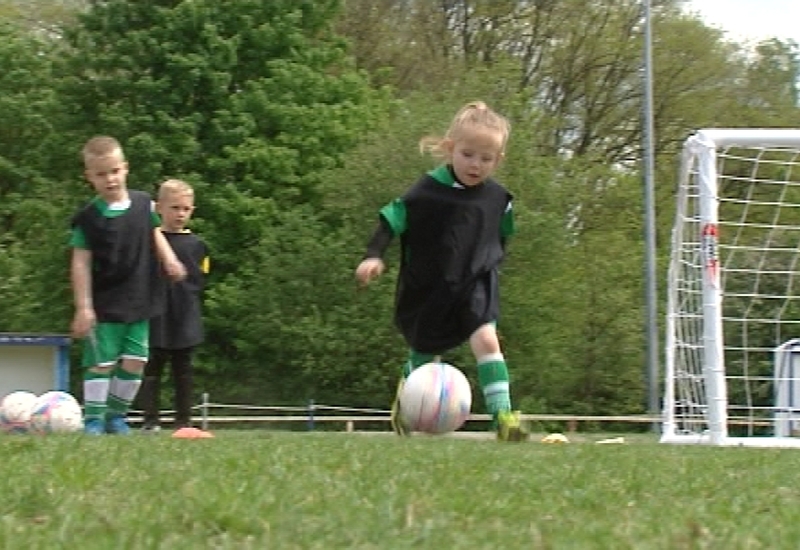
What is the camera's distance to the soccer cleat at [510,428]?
739 cm

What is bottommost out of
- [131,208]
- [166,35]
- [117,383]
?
[117,383]

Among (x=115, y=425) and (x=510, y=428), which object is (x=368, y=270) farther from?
(x=115, y=425)

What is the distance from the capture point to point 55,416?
8.73 metres

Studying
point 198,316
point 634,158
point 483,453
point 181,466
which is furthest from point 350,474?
point 634,158

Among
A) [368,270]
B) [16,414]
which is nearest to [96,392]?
[16,414]

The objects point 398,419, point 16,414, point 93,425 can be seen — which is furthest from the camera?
point 16,414

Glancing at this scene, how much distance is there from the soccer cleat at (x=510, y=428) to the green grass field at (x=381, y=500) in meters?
1.87

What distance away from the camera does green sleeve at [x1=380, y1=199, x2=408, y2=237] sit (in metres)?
7.76

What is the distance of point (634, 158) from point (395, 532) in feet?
123

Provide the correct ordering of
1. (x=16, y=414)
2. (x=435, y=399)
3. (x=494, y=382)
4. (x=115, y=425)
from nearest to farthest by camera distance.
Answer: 1. (x=435, y=399)
2. (x=494, y=382)
3. (x=16, y=414)
4. (x=115, y=425)

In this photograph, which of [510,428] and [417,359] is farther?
[417,359]

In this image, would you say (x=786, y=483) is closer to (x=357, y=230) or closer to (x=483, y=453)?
(x=483, y=453)

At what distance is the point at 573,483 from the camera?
4.36 m

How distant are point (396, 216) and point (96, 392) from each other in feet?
7.09
